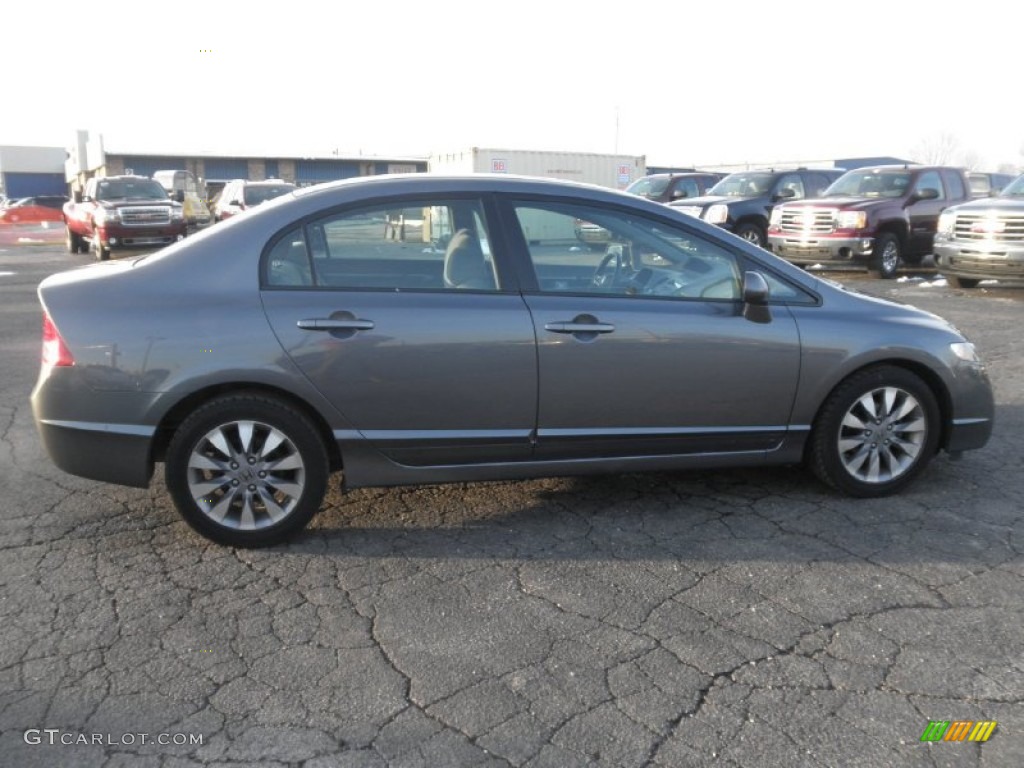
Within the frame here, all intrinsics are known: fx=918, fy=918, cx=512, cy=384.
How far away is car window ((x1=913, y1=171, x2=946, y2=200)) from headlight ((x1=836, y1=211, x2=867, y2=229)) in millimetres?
1539

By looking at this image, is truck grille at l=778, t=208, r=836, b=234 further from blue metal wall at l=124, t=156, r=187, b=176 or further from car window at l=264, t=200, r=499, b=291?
blue metal wall at l=124, t=156, r=187, b=176

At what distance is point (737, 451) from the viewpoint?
455 cm

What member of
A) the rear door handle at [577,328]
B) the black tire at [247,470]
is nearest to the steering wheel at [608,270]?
the rear door handle at [577,328]

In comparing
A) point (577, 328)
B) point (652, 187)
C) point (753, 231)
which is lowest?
point (577, 328)

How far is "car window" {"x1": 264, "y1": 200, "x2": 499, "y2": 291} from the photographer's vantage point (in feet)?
13.6

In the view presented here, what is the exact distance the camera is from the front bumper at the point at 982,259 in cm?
1190

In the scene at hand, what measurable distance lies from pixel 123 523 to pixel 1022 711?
149 inches

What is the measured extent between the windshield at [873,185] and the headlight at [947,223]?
223cm

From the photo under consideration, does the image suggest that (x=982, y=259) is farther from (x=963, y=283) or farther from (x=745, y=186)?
(x=745, y=186)

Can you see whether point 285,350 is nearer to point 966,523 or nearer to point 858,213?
point 966,523

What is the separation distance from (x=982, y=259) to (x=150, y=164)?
2188 inches

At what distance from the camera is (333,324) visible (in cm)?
401

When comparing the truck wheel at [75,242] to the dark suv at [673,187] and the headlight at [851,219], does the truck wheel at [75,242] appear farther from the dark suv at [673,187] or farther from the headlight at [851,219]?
the headlight at [851,219]

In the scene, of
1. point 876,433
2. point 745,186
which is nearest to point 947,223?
point 745,186
